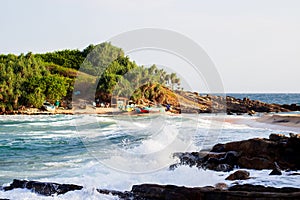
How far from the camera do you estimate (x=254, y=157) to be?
10094mm

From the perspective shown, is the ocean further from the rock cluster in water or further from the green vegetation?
the rock cluster in water

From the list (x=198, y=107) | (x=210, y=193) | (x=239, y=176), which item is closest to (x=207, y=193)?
(x=210, y=193)

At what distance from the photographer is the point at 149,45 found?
10.5 m

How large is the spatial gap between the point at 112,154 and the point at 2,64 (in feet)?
111

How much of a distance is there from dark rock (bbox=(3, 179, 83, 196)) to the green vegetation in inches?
1123

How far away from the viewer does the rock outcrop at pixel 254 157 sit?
9.73m

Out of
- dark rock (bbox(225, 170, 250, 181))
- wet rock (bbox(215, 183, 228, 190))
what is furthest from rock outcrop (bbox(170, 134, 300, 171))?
wet rock (bbox(215, 183, 228, 190))

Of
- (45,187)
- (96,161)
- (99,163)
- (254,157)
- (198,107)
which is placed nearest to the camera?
(45,187)

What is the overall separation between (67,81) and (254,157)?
40.4 m

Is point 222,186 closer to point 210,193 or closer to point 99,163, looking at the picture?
point 210,193

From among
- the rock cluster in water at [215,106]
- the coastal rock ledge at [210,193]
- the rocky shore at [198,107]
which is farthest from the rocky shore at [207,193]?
the rock cluster in water at [215,106]

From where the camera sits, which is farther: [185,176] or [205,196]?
[185,176]

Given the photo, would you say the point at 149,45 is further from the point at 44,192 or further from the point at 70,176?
the point at 44,192

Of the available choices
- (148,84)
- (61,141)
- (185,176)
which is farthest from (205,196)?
(148,84)
